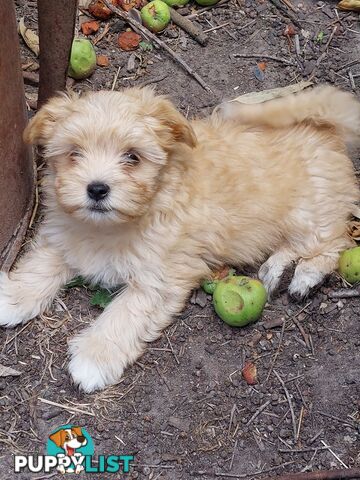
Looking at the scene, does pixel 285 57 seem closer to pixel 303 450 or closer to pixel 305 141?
pixel 305 141

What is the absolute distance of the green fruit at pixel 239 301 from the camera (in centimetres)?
418

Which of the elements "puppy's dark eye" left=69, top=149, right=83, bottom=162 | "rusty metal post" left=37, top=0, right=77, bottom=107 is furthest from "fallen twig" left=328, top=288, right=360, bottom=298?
"rusty metal post" left=37, top=0, right=77, bottom=107

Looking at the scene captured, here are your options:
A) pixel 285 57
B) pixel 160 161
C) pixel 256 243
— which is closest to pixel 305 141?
pixel 256 243

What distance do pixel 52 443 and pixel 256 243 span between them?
166 centimetres

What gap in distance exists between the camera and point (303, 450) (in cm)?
380

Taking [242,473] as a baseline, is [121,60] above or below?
above

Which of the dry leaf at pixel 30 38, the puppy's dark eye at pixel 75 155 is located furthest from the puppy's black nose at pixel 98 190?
the dry leaf at pixel 30 38

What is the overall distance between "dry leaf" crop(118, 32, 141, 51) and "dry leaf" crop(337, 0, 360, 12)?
1.73 meters

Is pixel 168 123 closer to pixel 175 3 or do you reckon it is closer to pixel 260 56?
pixel 260 56

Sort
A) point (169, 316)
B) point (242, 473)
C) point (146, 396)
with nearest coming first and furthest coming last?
point (242, 473) → point (146, 396) → point (169, 316)

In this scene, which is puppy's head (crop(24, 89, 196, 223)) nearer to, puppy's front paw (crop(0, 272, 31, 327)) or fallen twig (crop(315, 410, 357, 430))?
puppy's front paw (crop(0, 272, 31, 327))

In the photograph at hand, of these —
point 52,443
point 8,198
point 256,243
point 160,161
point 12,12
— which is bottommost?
point 52,443

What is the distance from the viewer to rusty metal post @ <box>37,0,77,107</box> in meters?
4.14

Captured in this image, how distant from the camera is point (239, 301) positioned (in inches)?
165
